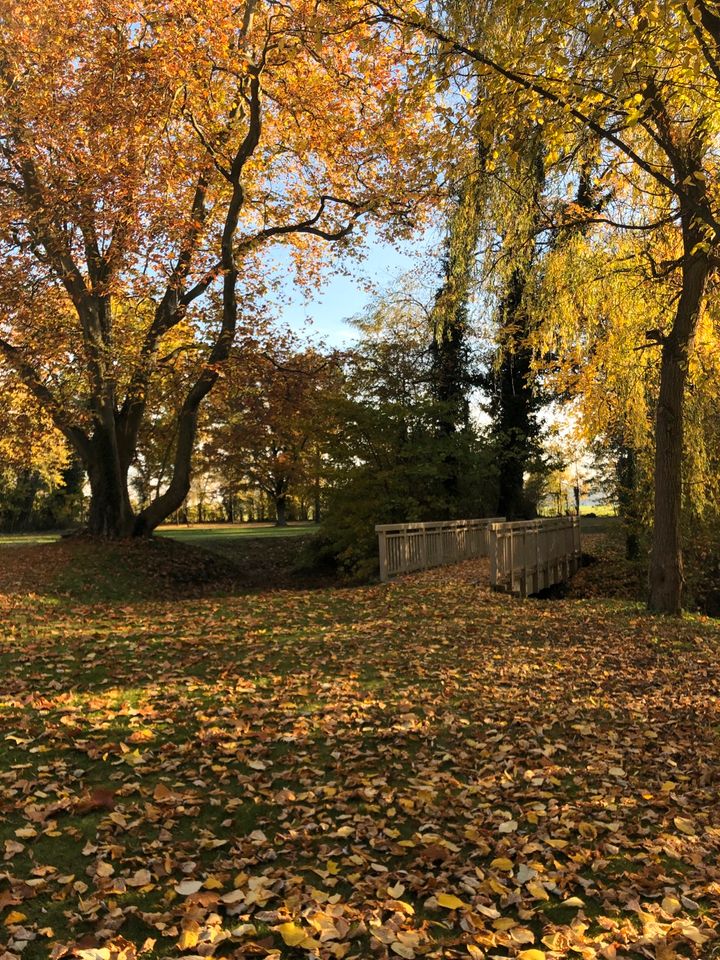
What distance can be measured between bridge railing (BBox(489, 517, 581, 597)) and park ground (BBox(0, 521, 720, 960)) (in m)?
4.65

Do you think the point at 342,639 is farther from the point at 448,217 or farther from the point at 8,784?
the point at 448,217

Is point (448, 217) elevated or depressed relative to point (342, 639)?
elevated

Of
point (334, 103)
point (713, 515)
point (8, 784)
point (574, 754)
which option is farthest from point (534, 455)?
point (8, 784)

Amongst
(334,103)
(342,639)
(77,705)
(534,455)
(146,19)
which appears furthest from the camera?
(534,455)

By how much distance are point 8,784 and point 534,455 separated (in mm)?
21147

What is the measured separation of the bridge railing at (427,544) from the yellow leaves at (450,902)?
10629mm

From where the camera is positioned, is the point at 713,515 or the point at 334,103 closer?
→ the point at 713,515

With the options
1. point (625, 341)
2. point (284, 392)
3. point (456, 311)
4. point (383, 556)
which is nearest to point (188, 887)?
point (383, 556)

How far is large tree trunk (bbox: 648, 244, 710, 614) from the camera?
10359 mm

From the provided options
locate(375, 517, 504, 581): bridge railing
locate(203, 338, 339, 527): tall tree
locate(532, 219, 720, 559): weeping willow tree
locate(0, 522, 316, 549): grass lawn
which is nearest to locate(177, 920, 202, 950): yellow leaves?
locate(532, 219, 720, 559): weeping willow tree

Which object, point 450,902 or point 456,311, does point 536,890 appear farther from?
point 456,311

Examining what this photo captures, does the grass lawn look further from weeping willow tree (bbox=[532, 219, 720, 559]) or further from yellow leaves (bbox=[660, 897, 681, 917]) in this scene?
yellow leaves (bbox=[660, 897, 681, 917])

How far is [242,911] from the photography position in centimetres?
320

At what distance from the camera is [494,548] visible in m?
13.4
